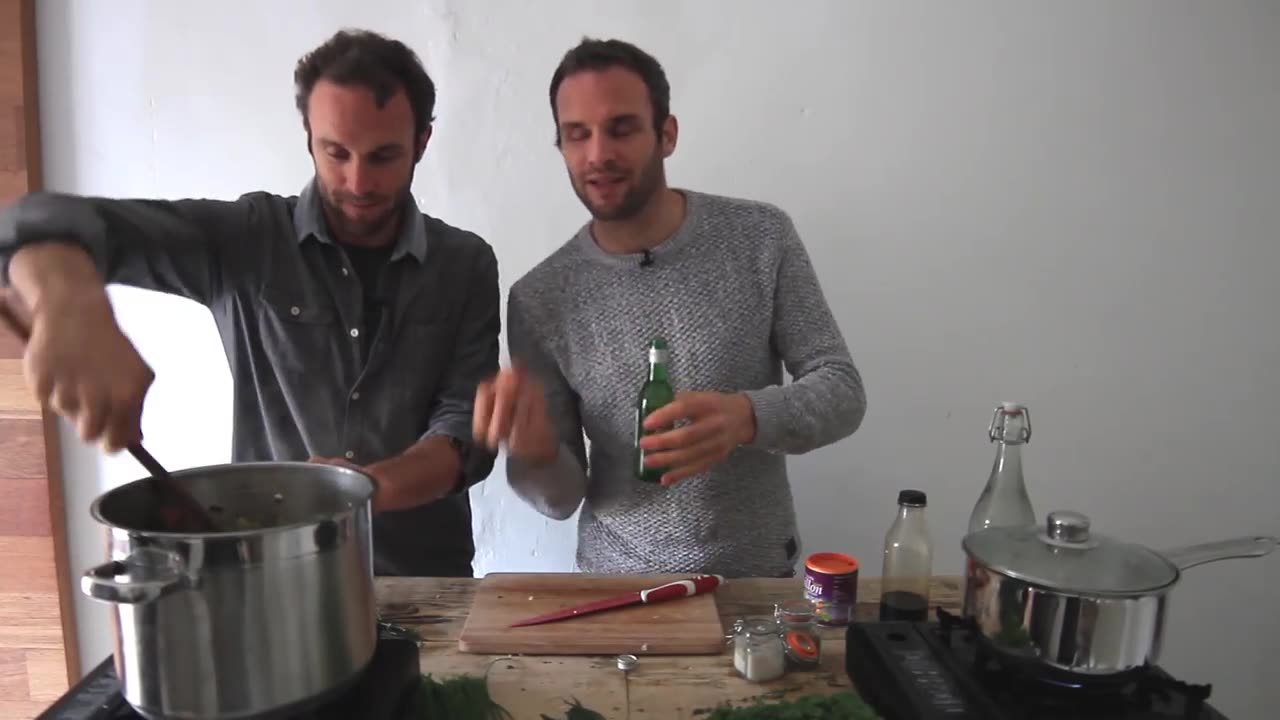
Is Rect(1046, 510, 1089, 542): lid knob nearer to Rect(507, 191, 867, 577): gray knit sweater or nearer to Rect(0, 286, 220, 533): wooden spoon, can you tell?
Rect(507, 191, 867, 577): gray knit sweater

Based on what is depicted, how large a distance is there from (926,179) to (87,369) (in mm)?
1566

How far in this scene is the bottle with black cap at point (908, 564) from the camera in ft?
3.22

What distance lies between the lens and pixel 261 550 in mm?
576

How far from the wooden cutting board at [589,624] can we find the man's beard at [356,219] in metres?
0.58

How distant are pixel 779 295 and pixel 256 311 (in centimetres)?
82

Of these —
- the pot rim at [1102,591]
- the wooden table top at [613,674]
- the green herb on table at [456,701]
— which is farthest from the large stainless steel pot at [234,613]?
the pot rim at [1102,591]

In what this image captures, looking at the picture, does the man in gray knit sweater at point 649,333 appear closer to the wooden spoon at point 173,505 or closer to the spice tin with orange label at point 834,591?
the spice tin with orange label at point 834,591

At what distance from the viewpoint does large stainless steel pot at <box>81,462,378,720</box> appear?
56cm

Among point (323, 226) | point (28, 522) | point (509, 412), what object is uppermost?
point (323, 226)

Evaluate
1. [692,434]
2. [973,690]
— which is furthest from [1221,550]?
[692,434]

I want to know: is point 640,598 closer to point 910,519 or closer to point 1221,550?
point 910,519

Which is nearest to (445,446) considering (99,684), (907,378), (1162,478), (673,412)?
(673,412)

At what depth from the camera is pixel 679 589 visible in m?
1.01

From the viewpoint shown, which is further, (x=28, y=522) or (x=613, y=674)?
(x=28, y=522)
